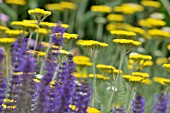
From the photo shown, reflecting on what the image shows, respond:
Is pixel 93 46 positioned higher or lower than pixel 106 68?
higher

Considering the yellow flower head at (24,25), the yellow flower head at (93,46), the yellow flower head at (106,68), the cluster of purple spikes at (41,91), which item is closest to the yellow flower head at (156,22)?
the yellow flower head at (106,68)

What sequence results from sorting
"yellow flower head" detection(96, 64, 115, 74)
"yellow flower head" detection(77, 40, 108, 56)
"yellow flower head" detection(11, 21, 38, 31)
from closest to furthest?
"yellow flower head" detection(77, 40, 108, 56) < "yellow flower head" detection(11, 21, 38, 31) < "yellow flower head" detection(96, 64, 115, 74)

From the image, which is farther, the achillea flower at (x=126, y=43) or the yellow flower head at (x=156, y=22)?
the yellow flower head at (x=156, y=22)

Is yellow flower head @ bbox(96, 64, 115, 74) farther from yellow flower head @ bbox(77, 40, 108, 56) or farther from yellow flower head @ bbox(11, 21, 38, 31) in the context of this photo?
yellow flower head @ bbox(11, 21, 38, 31)

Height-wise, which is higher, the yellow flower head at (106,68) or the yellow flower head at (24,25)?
the yellow flower head at (24,25)

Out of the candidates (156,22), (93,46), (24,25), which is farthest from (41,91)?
(156,22)

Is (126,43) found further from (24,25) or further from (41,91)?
(41,91)

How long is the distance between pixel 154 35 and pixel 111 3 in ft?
6.58

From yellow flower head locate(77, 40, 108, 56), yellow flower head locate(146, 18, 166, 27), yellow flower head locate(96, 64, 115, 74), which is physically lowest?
yellow flower head locate(96, 64, 115, 74)

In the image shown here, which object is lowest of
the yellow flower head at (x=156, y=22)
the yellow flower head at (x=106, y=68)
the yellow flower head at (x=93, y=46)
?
the yellow flower head at (x=106, y=68)

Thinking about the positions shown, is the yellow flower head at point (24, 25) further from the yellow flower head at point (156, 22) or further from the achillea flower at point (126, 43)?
the yellow flower head at point (156, 22)

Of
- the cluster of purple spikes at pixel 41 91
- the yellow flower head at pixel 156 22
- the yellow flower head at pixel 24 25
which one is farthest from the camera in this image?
the yellow flower head at pixel 156 22

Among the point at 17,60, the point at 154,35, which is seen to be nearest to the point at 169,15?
the point at 154,35

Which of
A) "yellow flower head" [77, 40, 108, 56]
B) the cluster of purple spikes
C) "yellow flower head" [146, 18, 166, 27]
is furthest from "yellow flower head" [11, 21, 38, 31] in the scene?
"yellow flower head" [146, 18, 166, 27]
